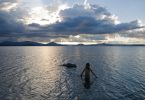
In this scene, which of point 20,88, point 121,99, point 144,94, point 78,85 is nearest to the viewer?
point 121,99

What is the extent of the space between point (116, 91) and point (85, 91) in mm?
5611

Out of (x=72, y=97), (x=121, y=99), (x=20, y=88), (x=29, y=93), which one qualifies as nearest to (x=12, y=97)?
(x=29, y=93)

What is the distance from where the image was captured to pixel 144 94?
3634 centimetres

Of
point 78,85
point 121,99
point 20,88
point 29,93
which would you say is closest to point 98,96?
point 121,99

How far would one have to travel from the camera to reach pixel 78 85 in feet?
142

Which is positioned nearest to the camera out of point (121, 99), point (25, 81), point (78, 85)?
point (121, 99)

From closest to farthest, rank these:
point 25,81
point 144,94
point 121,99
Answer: point 121,99 → point 144,94 → point 25,81

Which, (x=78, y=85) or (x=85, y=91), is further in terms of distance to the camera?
(x=78, y=85)

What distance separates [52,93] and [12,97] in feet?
22.2

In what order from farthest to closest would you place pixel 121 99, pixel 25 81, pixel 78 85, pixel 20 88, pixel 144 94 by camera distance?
1. pixel 25 81
2. pixel 78 85
3. pixel 20 88
4. pixel 144 94
5. pixel 121 99

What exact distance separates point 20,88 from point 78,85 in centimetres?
1153

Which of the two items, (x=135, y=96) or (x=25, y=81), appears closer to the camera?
(x=135, y=96)

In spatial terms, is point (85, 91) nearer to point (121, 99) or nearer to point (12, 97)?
point (121, 99)

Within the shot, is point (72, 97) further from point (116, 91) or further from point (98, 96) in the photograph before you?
point (116, 91)
